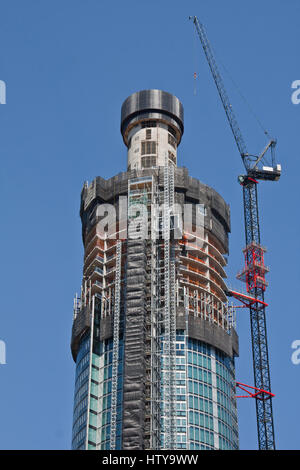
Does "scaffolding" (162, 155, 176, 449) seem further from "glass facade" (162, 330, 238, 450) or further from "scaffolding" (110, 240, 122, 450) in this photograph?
"scaffolding" (110, 240, 122, 450)

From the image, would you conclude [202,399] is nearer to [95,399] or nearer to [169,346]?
[169,346]

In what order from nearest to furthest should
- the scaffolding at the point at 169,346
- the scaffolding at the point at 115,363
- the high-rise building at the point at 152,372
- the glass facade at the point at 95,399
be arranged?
the scaffolding at the point at 169,346 → the high-rise building at the point at 152,372 → the scaffolding at the point at 115,363 → the glass facade at the point at 95,399

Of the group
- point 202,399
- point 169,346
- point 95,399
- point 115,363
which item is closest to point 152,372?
point 169,346

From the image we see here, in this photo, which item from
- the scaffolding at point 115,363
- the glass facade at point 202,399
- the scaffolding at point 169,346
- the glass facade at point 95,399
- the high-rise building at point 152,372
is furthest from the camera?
the glass facade at point 95,399

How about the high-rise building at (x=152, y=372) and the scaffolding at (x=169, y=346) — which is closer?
the scaffolding at (x=169, y=346)

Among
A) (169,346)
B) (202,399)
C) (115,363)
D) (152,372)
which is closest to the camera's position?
(152,372)

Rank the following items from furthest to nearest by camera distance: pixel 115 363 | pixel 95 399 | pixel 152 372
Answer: pixel 95 399, pixel 115 363, pixel 152 372

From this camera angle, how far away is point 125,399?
178m

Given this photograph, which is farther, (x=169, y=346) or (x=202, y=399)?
(x=202, y=399)

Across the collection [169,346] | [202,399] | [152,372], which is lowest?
[202,399]

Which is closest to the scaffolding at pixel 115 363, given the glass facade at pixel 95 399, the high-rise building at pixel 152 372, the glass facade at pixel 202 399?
the high-rise building at pixel 152 372

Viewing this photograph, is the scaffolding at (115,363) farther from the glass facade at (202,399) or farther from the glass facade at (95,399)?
the glass facade at (202,399)
